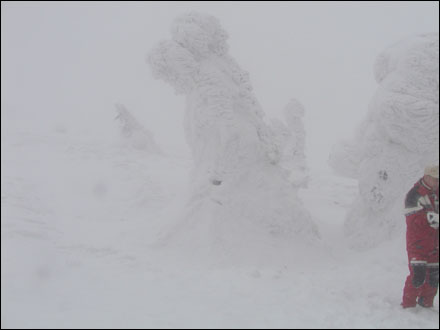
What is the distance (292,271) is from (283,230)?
1162 millimetres

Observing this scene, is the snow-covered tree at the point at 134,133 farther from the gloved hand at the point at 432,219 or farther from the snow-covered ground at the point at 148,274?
the gloved hand at the point at 432,219

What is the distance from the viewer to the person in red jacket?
4965mm

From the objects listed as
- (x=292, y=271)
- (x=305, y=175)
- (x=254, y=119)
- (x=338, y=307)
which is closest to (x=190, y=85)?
(x=254, y=119)

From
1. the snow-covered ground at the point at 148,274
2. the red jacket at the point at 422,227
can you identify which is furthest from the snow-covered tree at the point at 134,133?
the red jacket at the point at 422,227

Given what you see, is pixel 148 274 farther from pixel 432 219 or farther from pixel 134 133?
pixel 134 133

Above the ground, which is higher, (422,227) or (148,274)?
(422,227)

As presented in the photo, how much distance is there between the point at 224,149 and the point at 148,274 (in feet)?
10.4

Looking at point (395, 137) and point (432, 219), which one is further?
point (395, 137)

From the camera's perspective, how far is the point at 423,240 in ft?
16.4

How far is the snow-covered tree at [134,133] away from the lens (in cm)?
1705

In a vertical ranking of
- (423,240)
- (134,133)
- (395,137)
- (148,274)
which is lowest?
(148,274)

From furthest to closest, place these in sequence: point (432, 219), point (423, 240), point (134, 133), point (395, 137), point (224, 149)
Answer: point (134, 133)
point (224, 149)
point (395, 137)
point (423, 240)
point (432, 219)

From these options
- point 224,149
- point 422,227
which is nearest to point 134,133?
point 224,149

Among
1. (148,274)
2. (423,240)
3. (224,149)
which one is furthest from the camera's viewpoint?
(224,149)
